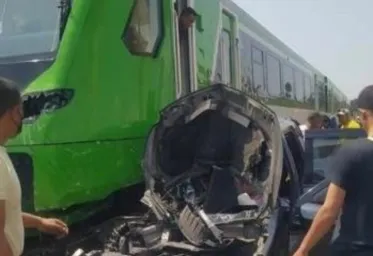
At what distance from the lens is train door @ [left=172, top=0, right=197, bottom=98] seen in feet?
22.8

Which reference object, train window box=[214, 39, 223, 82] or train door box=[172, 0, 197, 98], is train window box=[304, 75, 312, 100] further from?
train door box=[172, 0, 197, 98]

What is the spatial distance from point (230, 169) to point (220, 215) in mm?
593

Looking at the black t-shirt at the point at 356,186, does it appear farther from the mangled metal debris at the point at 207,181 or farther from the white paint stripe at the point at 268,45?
the white paint stripe at the point at 268,45

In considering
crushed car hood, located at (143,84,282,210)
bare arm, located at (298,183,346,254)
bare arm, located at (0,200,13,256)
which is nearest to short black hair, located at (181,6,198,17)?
crushed car hood, located at (143,84,282,210)

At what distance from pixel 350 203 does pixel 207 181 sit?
7.30 ft

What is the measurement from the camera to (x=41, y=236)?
19.1 feet

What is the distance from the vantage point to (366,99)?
4027 millimetres

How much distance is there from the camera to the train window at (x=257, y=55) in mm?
12244

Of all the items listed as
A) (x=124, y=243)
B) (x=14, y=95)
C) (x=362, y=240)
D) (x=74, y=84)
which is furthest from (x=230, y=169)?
(x=14, y=95)

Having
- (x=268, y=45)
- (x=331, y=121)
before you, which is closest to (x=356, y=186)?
(x=331, y=121)

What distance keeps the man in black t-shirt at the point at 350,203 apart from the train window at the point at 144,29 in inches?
105

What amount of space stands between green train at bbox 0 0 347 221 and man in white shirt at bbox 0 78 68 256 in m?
2.07

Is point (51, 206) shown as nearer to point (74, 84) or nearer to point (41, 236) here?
point (41, 236)

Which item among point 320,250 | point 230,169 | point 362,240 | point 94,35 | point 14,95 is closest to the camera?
point 14,95
